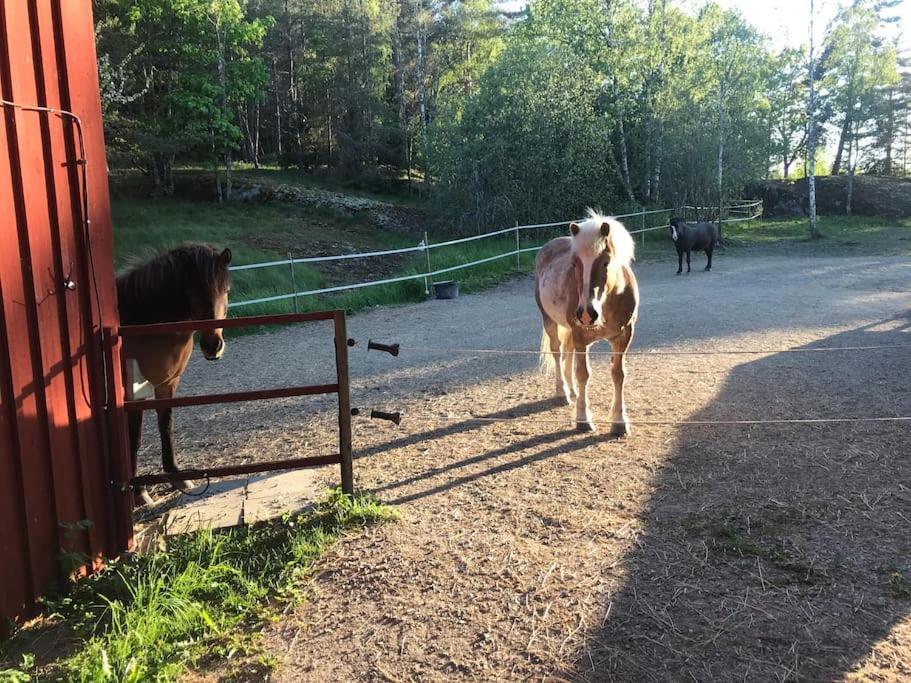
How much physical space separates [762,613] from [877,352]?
5.68 m

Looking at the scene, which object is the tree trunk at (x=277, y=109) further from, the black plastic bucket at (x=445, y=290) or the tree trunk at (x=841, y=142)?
the tree trunk at (x=841, y=142)

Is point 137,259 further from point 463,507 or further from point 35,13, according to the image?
point 463,507

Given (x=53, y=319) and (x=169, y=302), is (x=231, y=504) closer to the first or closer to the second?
(x=169, y=302)

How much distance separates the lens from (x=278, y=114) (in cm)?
3391

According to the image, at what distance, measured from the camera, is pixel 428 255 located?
12891mm

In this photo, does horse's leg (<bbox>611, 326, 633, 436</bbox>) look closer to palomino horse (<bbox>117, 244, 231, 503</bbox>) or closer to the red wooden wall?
palomino horse (<bbox>117, 244, 231, 503</bbox>)

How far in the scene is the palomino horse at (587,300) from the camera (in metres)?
4.27

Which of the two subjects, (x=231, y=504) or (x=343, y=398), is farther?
(x=231, y=504)

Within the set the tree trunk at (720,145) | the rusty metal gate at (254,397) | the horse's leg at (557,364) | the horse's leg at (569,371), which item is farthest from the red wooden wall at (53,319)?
the tree trunk at (720,145)

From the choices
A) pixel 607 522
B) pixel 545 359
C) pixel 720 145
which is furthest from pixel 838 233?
pixel 607 522

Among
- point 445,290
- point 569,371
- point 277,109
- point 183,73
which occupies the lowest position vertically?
point 569,371

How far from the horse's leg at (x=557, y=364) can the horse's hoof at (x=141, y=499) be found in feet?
10.7

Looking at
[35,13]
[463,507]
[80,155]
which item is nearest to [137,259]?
[80,155]

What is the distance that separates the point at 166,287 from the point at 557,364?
3391mm
